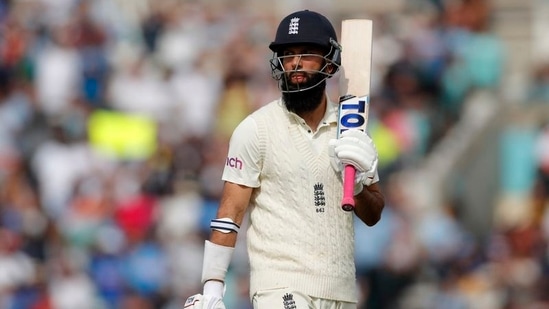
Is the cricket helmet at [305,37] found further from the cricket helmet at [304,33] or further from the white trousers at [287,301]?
the white trousers at [287,301]

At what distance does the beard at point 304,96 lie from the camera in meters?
6.60

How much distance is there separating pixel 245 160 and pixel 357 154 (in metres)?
0.49

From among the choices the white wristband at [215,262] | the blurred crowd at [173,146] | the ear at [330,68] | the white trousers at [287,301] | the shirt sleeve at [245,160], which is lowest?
the white trousers at [287,301]

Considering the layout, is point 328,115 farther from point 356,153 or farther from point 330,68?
point 356,153

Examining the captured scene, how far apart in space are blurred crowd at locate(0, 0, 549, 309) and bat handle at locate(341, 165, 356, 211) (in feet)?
17.7

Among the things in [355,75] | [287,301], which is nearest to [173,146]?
[355,75]

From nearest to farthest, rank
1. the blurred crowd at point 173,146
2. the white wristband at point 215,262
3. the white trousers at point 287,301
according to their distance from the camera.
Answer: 1. the white trousers at point 287,301
2. the white wristband at point 215,262
3. the blurred crowd at point 173,146

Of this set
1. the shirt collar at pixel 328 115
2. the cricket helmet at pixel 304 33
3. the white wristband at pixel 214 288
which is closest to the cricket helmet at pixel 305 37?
the cricket helmet at pixel 304 33

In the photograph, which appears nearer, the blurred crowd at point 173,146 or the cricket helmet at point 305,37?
the cricket helmet at point 305,37

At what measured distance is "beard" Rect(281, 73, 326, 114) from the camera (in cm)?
660

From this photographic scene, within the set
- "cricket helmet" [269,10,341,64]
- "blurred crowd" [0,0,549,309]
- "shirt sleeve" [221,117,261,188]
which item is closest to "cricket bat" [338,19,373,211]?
"cricket helmet" [269,10,341,64]

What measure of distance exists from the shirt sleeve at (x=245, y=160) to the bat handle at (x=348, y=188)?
394 millimetres

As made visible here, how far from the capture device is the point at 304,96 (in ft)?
21.8

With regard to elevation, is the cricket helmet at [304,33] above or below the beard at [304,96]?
above
